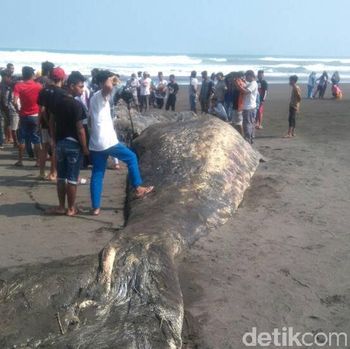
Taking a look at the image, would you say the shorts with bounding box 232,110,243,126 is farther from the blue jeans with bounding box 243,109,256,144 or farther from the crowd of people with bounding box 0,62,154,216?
the crowd of people with bounding box 0,62,154,216

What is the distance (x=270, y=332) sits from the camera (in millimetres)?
3807

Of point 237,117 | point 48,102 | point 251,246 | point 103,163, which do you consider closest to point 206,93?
point 237,117

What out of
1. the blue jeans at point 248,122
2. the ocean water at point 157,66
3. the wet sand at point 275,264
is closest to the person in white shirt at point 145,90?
the blue jeans at point 248,122

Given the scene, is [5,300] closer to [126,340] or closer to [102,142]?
[126,340]

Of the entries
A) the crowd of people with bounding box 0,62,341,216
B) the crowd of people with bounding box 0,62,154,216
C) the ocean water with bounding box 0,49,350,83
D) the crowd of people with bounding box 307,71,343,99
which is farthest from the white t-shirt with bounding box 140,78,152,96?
the ocean water with bounding box 0,49,350,83

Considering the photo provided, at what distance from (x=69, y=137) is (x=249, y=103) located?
5.38 meters

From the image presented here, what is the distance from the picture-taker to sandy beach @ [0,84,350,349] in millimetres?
4035

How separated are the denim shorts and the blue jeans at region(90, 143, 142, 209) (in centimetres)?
20

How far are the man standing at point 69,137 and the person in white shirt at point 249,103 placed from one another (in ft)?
16.6

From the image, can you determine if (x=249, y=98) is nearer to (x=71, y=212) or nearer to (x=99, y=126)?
(x=99, y=126)

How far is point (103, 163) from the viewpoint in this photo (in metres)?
6.39

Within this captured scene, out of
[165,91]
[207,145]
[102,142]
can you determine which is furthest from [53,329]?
[165,91]

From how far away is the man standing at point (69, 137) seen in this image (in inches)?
244

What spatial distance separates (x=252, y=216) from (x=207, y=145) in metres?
1.42
